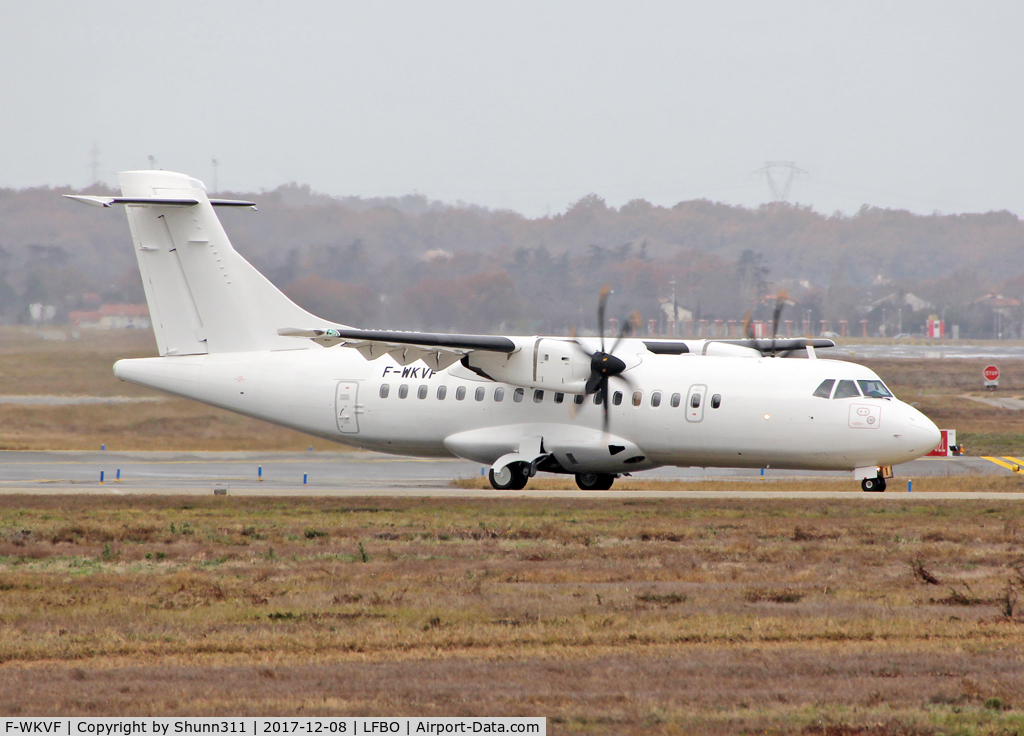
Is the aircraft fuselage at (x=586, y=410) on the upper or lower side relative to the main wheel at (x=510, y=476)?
upper

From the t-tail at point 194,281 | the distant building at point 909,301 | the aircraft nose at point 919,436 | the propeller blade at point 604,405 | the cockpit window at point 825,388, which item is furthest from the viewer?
the distant building at point 909,301

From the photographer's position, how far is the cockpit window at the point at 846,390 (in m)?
24.8

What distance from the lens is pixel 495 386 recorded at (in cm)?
2759

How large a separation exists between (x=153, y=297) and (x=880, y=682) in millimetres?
23663

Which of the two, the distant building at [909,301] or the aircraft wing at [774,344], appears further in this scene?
the distant building at [909,301]

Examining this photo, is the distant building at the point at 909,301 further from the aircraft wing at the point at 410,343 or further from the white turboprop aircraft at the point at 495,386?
the aircraft wing at the point at 410,343

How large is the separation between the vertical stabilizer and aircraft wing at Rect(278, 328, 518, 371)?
4.08 m

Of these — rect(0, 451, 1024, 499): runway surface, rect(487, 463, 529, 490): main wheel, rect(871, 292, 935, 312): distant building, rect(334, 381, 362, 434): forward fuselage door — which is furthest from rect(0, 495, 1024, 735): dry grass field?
rect(871, 292, 935, 312): distant building

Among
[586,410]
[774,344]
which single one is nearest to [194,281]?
[586,410]

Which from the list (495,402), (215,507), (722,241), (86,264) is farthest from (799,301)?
(215,507)

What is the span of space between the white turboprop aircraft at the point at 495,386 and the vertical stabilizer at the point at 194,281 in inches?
1.4

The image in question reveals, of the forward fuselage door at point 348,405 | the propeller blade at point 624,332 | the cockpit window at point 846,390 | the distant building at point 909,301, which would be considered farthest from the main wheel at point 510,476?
the distant building at point 909,301

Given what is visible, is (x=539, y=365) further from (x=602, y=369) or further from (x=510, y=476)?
(x=510, y=476)

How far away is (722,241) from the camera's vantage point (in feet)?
296
